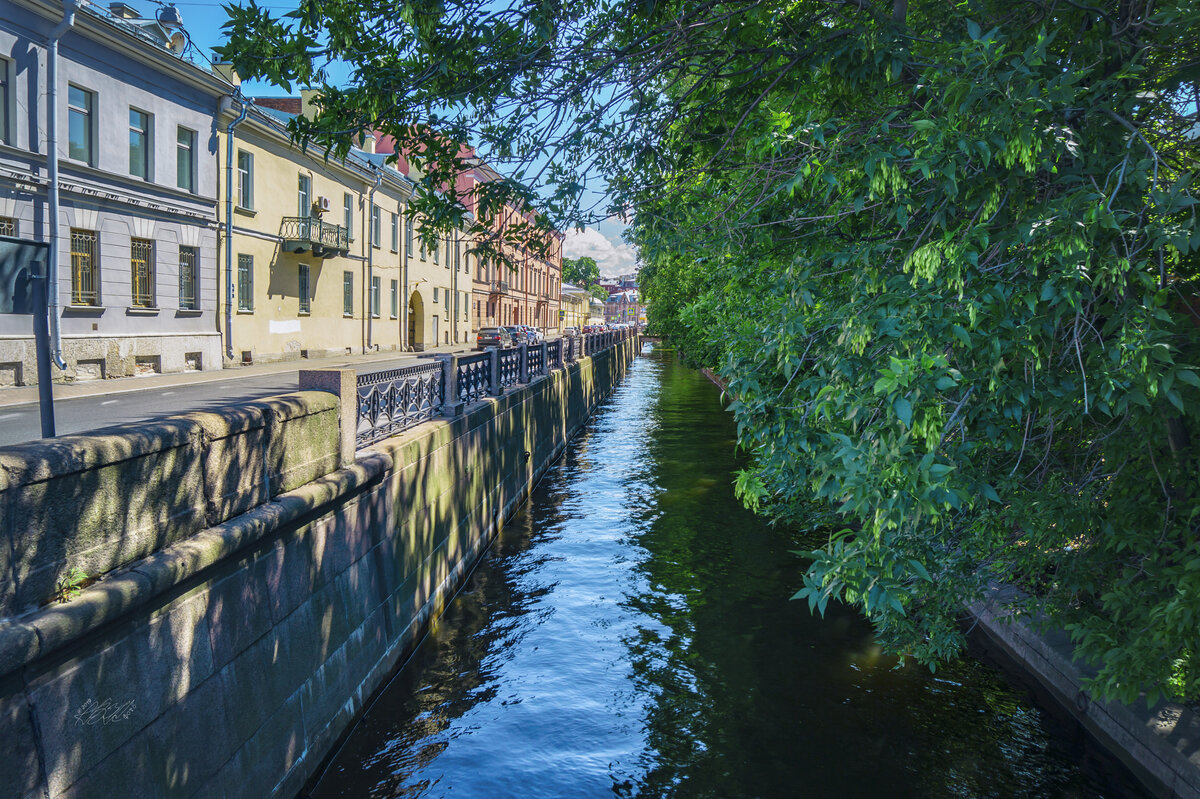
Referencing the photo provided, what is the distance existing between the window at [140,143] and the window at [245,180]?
4778 mm

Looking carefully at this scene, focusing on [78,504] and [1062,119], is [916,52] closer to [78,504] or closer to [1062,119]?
[1062,119]

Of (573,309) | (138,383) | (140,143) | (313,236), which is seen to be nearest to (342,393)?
(138,383)

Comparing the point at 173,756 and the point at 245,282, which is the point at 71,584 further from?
the point at 245,282

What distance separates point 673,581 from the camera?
430 inches

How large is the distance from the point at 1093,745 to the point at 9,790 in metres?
7.18

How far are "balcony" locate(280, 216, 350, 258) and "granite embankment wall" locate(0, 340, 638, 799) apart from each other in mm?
24586

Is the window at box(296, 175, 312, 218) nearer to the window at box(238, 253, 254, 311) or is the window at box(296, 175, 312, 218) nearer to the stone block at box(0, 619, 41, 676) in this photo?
the window at box(238, 253, 254, 311)

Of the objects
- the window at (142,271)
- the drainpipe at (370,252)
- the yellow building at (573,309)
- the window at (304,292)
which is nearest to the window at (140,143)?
the window at (142,271)

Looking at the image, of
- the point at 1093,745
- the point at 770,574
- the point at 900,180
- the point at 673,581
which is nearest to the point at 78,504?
the point at 900,180

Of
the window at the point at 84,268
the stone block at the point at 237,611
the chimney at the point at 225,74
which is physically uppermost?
the chimney at the point at 225,74

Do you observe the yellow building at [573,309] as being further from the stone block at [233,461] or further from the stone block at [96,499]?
the stone block at [96,499]

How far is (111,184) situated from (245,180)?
7.25 metres

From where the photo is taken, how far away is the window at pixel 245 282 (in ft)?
91.0

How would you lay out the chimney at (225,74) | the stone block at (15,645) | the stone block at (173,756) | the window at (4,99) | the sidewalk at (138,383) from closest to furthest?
1. the stone block at (15,645)
2. the stone block at (173,756)
3. the sidewalk at (138,383)
4. the window at (4,99)
5. the chimney at (225,74)
